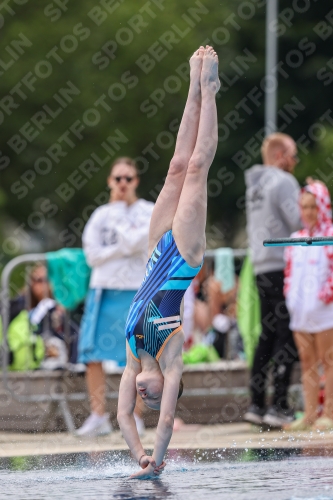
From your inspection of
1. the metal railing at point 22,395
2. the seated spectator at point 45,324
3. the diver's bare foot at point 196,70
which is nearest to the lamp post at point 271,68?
the seated spectator at point 45,324

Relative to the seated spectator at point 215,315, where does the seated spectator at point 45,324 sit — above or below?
above

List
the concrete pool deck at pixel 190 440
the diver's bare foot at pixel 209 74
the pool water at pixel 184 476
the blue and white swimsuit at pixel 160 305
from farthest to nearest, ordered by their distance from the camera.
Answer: the concrete pool deck at pixel 190 440 → the diver's bare foot at pixel 209 74 → the blue and white swimsuit at pixel 160 305 → the pool water at pixel 184 476

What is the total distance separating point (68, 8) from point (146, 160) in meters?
4.68

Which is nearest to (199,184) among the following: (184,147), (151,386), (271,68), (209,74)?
(184,147)

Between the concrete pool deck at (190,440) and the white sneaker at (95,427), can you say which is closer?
the concrete pool deck at (190,440)

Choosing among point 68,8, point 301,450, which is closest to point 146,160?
point 68,8

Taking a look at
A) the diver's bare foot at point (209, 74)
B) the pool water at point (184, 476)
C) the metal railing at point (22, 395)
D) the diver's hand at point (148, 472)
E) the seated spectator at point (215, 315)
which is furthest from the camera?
the seated spectator at point (215, 315)

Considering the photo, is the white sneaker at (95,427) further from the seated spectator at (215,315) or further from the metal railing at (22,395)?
the seated spectator at (215,315)

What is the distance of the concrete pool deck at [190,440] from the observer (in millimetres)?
8133

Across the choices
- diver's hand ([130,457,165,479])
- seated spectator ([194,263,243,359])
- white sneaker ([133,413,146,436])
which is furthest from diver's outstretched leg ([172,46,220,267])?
seated spectator ([194,263,243,359])

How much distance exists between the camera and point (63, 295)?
10.8m

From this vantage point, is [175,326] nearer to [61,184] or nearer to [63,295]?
[63,295]

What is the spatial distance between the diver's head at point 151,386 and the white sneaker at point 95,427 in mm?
3248

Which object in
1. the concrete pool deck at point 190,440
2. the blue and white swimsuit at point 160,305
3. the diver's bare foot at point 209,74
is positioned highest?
the diver's bare foot at point 209,74
